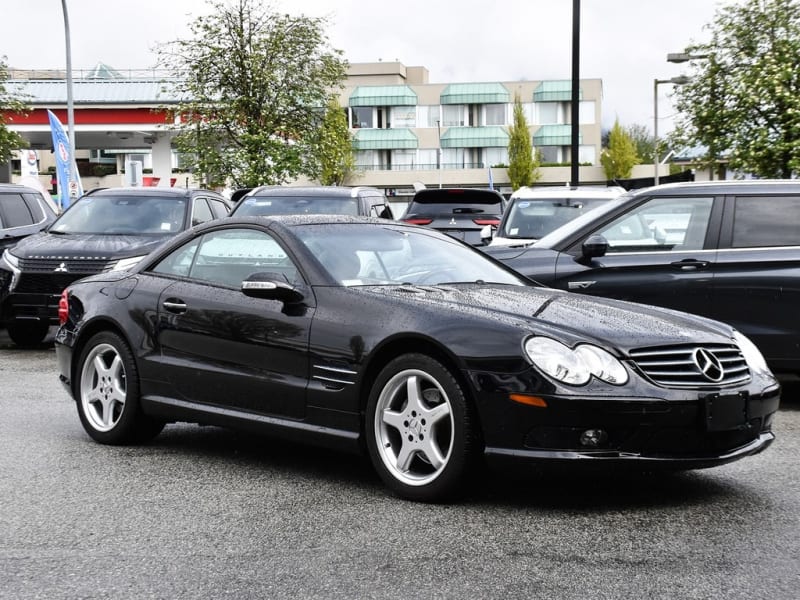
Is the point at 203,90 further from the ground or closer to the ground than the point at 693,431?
further from the ground

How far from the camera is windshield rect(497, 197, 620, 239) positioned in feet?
46.6

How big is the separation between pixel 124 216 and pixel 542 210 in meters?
5.26

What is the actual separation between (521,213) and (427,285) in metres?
8.57

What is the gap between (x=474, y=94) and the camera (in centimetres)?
8981

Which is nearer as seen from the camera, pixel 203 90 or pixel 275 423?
pixel 275 423

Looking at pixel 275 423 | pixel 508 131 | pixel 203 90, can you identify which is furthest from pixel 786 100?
pixel 508 131

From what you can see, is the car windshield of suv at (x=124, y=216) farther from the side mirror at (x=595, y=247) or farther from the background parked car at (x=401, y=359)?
the background parked car at (x=401, y=359)

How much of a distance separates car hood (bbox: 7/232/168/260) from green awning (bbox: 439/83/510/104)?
78073mm

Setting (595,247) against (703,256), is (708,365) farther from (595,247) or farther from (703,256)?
(703,256)

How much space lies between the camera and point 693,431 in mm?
5059

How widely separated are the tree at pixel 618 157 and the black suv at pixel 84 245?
77.5 metres

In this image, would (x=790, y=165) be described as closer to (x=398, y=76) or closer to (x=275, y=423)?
(x=275, y=423)

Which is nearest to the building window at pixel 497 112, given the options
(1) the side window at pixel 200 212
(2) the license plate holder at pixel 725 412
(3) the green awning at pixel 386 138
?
(3) the green awning at pixel 386 138

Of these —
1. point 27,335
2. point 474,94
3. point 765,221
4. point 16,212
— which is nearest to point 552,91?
point 474,94
